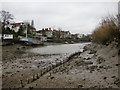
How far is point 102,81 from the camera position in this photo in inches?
460

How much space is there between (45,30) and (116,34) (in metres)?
121

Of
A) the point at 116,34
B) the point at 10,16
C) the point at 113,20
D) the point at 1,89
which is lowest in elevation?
the point at 1,89

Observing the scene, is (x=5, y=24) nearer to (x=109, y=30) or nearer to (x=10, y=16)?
(x=10, y=16)

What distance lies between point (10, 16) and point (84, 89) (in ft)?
263

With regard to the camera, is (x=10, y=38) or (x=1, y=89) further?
(x=10, y=38)

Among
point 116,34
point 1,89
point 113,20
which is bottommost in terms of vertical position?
point 1,89

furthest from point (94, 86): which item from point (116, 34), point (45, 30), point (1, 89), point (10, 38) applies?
point (45, 30)

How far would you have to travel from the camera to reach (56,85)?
11344mm

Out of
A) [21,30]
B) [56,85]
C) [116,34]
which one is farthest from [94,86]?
[21,30]

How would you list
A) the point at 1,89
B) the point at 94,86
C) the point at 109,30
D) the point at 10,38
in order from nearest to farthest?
the point at 94,86 < the point at 1,89 < the point at 109,30 < the point at 10,38

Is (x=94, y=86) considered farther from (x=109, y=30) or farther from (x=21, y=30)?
(x=21, y=30)

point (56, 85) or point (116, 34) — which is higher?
point (116, 34)

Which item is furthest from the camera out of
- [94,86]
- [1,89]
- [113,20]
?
[113,20]

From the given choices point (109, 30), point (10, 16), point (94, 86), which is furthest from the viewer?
point (10, 16)
